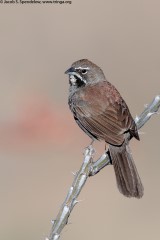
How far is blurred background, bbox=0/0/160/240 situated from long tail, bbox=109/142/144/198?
3.01 meters

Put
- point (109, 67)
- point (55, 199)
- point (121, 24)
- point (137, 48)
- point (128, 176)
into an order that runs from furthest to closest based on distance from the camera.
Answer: point (121, 24) < point (137, 48) < point (109, 67) < point (55, 199) < point (128, 176)

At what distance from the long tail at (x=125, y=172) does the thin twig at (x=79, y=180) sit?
30cm

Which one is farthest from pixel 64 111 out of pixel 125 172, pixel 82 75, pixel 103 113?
pixel 125 172

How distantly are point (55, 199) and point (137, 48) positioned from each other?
757 cm

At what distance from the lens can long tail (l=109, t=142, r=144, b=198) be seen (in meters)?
7.14

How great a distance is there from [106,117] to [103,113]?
6 centimetres

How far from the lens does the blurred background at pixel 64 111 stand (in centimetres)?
1234

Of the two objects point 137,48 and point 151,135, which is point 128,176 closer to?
point 151,135

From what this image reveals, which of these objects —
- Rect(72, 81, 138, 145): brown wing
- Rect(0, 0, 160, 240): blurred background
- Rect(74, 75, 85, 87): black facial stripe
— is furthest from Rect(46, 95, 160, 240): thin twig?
Rect(0, 0, 160, 240): blurred background

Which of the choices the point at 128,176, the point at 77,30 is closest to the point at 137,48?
the point at 77,30

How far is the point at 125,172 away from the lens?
7406 millimetres

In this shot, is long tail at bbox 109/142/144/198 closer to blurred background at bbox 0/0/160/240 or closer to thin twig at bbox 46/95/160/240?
thin twig at bbox 46/95/160/240

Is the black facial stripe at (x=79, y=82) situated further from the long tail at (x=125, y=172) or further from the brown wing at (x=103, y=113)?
the long tail at (x=125, y=172)

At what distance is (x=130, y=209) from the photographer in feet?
40.9
